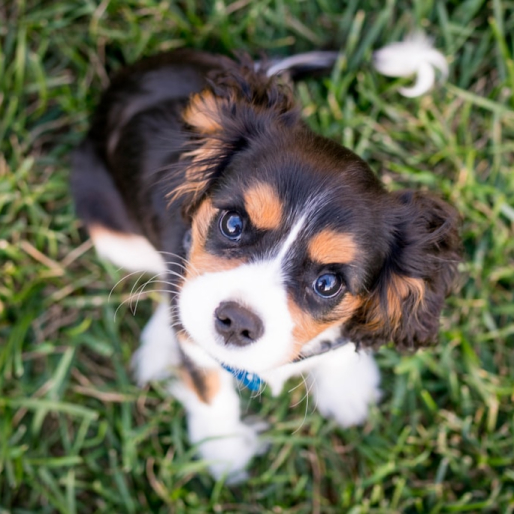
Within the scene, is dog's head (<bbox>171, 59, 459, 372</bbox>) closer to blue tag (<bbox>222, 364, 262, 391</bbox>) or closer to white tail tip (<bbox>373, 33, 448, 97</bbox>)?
blue tag (<bbox>222, 364, 262, 391</bbox>)

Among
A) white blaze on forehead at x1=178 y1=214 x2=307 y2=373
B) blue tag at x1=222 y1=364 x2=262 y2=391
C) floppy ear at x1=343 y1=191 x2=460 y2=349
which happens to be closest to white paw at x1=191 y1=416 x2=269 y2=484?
blue tag at x1=222 y1=364 x2=262 y2=391

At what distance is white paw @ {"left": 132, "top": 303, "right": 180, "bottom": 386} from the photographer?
12.1ft

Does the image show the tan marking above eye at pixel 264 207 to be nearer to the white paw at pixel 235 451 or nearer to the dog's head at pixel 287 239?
the dog's head at pixel 287 239

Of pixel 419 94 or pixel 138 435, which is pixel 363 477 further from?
pixel 419 94

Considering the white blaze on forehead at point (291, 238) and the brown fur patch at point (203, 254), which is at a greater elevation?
the white blaze on forehead at point (291, 238)

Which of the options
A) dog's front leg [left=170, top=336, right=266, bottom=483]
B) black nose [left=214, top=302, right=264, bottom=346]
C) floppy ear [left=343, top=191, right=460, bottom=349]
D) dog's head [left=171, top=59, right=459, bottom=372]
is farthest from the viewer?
dog's front leg [left=170, top=336, right=266, bottom=483]

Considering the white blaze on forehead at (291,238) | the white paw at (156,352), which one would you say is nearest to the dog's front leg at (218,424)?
the white paw at (156,352)

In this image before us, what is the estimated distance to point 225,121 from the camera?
98.8 inches

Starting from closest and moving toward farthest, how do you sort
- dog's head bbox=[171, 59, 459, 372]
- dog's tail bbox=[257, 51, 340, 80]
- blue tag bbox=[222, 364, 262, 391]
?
dog's head bbox=[171, 59, 459, 372] → blue tag bbox=[222, 364, 262, 391] → dog's tail bbox=[257, 51, 340, 80]

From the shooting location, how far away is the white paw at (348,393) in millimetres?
3648

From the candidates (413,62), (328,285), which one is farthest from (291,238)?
(413,62)

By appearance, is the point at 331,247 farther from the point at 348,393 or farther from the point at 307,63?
the point at 307,63

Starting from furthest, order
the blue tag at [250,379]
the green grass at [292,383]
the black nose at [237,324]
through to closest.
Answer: the green grass at [292,383]
the blue tag at [250,379]
the black nose at [237,324]

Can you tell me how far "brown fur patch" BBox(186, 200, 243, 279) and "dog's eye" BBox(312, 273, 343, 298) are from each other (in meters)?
0.30
